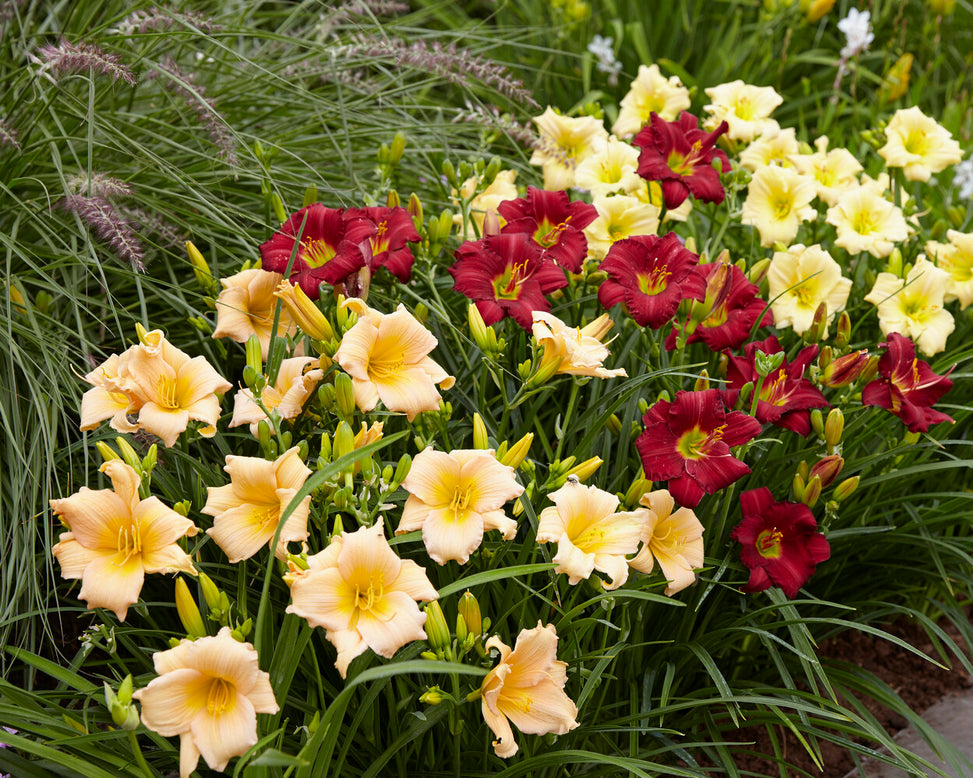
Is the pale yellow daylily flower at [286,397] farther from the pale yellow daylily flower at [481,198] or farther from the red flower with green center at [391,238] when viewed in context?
the pale yellow daylily flower at [481,198]

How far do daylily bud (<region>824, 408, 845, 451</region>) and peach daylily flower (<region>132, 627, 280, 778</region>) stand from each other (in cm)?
112

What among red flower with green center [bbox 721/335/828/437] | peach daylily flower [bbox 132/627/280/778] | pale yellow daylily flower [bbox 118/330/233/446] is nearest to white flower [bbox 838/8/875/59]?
red flower with green center [bbox 721/335/828/437]

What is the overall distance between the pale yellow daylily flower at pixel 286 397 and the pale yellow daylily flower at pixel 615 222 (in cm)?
82

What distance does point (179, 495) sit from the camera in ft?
5.37

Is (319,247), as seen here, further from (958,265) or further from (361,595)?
(958,265)

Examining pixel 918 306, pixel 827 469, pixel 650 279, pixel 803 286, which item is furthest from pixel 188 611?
pixel 918 306

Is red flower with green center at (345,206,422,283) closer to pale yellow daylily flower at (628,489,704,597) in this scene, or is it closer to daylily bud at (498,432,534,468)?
daylily bud at (498,432,534,468)

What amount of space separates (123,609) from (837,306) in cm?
163

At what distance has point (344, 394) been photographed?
136 centimetres

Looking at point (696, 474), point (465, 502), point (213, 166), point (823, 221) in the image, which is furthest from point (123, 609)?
point (823, 221)

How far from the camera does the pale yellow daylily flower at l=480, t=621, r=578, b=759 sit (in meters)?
1.31

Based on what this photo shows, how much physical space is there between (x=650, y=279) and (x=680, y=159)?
16.9 inches

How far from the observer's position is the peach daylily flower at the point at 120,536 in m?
1.28

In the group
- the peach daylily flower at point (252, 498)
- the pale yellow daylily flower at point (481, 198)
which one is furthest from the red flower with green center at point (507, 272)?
the peach daylily flower at point (252, 498)
